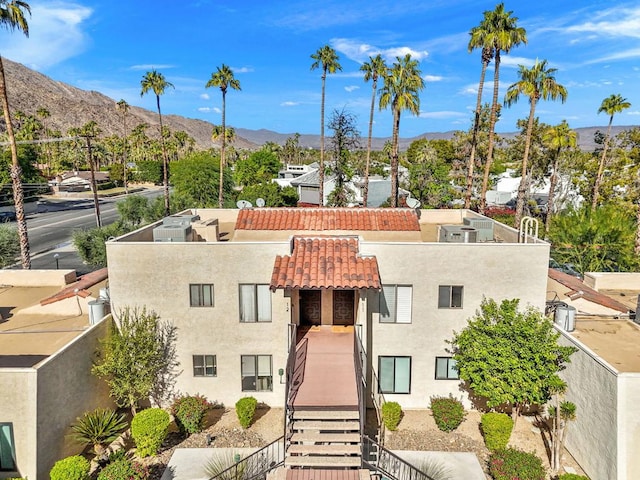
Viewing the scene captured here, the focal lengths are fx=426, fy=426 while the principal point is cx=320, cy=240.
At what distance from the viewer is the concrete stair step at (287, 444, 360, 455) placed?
43.6 feet

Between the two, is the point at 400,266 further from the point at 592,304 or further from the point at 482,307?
the point at 592,304

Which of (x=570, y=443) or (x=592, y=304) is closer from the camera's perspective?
(x=570, y=443)

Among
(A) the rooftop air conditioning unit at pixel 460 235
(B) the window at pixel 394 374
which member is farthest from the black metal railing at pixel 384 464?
(A) the rooftop air conditioning unit at pixel 460 235

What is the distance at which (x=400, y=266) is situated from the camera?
1697cm

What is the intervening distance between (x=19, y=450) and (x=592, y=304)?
74.7 feet

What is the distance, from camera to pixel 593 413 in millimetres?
14164

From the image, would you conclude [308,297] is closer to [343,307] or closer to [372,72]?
[343,307]

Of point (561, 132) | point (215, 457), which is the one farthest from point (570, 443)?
point (561, 132)

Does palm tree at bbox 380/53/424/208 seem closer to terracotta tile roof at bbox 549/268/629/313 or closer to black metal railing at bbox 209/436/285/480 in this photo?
terracotta tile roof at bbox 549/268/629/313

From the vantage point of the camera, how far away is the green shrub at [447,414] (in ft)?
54.5

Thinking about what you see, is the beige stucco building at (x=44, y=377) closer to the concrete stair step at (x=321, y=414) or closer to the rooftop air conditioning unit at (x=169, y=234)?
the rooftop air conditioning unit at (x=169, y=234)

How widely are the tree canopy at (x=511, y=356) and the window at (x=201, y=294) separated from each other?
32.9 feet

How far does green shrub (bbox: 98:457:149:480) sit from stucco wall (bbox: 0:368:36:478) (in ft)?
7.09

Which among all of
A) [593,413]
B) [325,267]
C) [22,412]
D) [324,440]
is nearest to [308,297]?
[325,267]
